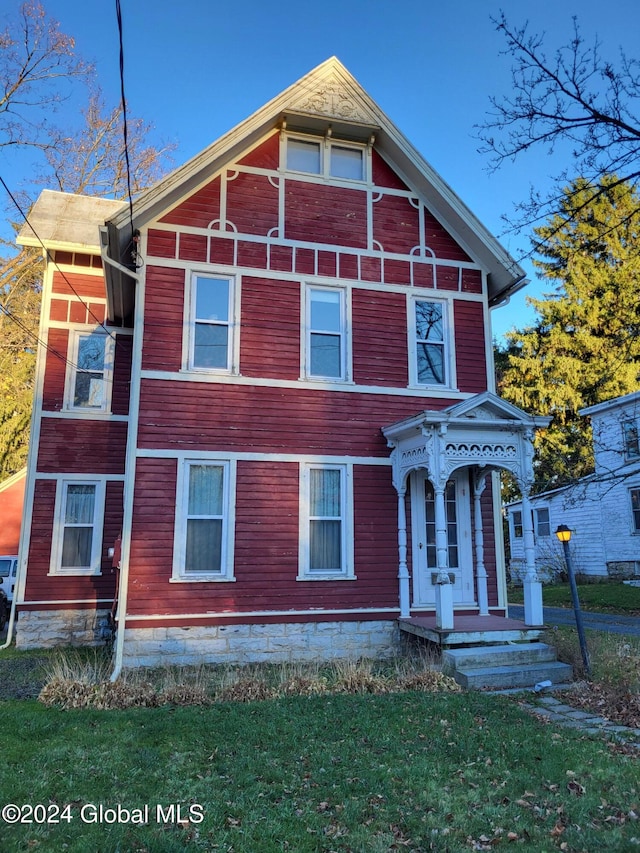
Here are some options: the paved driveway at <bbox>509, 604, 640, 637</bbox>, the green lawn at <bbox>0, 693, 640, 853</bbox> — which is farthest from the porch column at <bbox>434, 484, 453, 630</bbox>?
the paved driveway at <bbox>509, 604, 640, 637</bbox>

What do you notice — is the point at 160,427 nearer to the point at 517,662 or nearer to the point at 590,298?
the point at 517,662

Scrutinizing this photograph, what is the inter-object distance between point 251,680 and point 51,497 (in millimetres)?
6644

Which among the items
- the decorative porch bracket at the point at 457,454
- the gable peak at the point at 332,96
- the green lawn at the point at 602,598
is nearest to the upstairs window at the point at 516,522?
the green lawn at the point at 602,598

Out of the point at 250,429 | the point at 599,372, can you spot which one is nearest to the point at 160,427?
the point at 250,429

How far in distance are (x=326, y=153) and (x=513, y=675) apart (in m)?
9.09

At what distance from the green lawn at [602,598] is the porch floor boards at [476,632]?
25.0 feet

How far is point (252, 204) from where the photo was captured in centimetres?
1033

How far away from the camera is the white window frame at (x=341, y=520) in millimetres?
9578

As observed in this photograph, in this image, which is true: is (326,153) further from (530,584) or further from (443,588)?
(530,584)

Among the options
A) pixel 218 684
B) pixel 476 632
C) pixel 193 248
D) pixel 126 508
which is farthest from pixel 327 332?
pixel 218 684

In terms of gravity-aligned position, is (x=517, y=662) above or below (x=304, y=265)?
below

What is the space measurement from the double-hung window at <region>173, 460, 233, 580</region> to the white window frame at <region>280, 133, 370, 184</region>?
546 centimetres

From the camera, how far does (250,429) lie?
970 centimetres

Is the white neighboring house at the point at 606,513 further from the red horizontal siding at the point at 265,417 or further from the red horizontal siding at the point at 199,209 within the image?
→ the red horizontal siding at the point at 199,209
